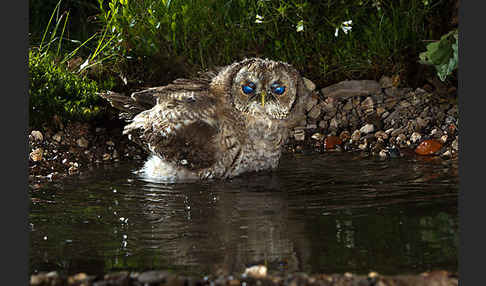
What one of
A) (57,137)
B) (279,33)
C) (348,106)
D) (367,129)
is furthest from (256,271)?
(279,33)

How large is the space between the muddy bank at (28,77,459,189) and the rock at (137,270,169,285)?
9.99 feet

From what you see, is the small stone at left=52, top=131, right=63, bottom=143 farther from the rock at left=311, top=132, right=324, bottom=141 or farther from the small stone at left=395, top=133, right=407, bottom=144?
the small stone at left=395, top=133, right=407, bottom=144

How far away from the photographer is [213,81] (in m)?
5.45

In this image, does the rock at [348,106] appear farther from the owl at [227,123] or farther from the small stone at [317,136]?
the owl at [227,123]

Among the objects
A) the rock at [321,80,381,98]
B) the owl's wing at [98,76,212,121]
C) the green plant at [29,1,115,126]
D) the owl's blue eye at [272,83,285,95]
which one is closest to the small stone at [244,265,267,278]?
the owl's blue eye at [272,83,285,95]

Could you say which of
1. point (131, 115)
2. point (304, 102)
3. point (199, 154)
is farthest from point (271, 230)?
point (131, 115)

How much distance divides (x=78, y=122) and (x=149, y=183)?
1731mm

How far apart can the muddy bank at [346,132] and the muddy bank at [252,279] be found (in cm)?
291

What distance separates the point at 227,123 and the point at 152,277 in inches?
106

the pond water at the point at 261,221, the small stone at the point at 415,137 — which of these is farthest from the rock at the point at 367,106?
the pond water at the point at 261,221

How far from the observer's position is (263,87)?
5.00 metres

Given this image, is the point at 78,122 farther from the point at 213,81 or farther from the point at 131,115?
the point at 213,81

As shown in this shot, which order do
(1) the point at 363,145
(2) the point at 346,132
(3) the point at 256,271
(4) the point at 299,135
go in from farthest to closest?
1. (4) the point at 299,135
2. (2) the point at 346,132
3. (1) the point at 363,145
4. (3) the point at 256,271

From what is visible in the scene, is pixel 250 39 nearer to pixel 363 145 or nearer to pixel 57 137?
pixel 363 145
